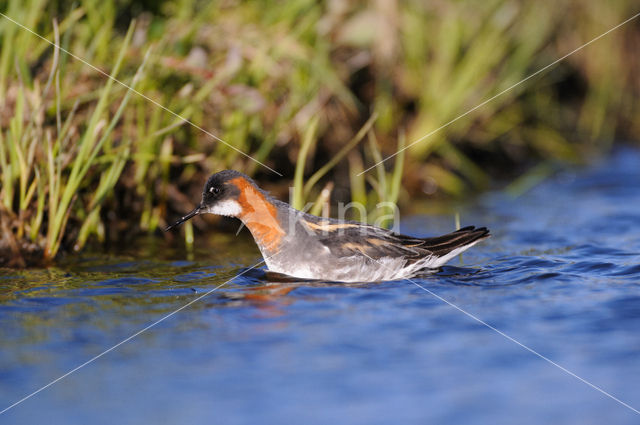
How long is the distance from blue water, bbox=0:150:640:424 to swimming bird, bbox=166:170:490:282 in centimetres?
15

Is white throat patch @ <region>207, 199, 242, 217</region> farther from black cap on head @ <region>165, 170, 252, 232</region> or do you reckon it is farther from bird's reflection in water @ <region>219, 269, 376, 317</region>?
bird's reflection in water @ <region>219, 269, 376, 317</region>

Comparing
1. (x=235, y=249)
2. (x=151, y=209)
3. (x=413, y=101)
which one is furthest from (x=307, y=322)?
(x=413, y=101)

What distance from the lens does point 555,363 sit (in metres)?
3.90

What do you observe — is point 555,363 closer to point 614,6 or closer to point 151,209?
point 151,209

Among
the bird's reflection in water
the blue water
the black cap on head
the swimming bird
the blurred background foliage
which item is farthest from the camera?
the blurred background foliage

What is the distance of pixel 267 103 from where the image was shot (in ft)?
23.4

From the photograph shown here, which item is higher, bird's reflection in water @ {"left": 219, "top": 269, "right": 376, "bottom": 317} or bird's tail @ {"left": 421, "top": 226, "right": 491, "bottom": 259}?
bird's tail @ {"left": 421, "top": 226, "right": 491, "bottom": 259}

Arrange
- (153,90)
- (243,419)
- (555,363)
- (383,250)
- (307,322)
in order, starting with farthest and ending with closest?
(153,90) → (383,250) → (307,322) → (555,363) → (243,419)

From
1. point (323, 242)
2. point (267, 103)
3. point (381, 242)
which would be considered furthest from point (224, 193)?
point (267, 103)

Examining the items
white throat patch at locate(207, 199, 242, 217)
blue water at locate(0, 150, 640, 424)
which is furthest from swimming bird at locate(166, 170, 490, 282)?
blue water at locate(0, 150, 640, 424)

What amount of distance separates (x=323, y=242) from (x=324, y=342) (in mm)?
1285

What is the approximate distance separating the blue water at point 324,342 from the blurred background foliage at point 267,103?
2.31 feet

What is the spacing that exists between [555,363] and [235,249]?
3.20m

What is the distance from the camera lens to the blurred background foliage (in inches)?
226
